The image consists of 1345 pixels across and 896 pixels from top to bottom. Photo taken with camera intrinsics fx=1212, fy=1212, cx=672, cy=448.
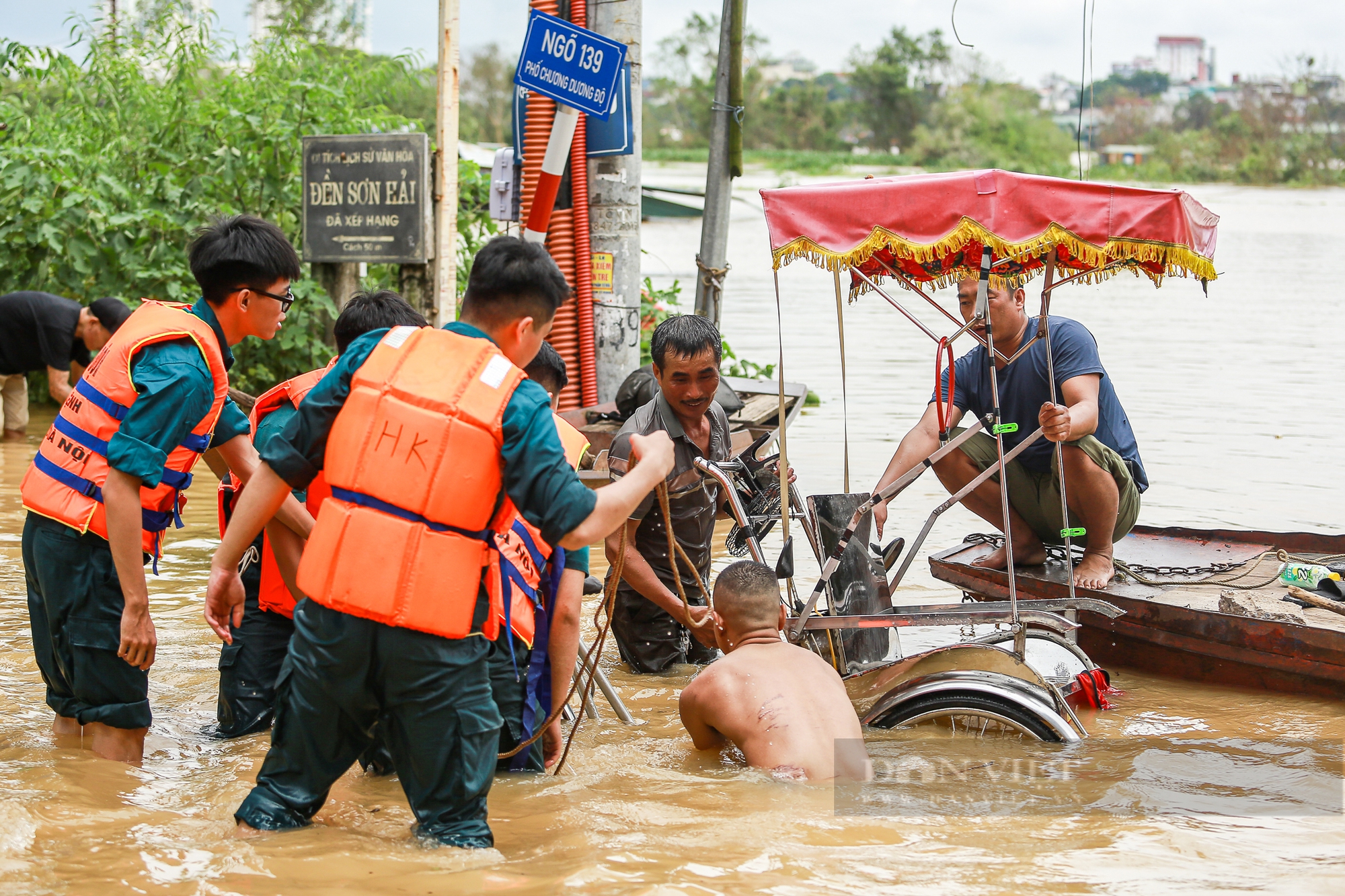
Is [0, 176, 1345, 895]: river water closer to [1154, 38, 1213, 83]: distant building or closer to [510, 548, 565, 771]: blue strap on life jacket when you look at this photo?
[510, 548, 565, 771]: blue strap on life jacket

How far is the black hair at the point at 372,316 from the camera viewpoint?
4008 mm

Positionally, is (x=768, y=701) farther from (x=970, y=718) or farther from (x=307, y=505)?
(x=307, y=505)

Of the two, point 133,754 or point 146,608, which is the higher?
point 146,608

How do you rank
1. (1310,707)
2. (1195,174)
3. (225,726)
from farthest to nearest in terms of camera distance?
1. (1195,174)
2. (1310,707)
3. (225,726)

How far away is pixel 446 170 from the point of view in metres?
8.56

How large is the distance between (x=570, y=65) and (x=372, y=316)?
10.4 feet

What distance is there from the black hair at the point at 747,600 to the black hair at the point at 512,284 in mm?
1455

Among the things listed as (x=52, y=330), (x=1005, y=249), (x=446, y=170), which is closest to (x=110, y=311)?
(x=52, y=330)

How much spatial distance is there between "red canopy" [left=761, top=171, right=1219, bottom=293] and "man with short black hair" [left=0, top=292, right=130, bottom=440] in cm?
589

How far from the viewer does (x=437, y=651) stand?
282 centimetres

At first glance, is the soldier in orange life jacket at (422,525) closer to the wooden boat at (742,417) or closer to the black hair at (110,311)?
the wooden boat at (742,417)

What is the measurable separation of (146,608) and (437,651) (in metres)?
1.13

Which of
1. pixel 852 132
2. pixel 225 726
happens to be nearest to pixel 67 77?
pixel 225 726

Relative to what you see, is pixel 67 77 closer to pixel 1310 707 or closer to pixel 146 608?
pixel 146 608
